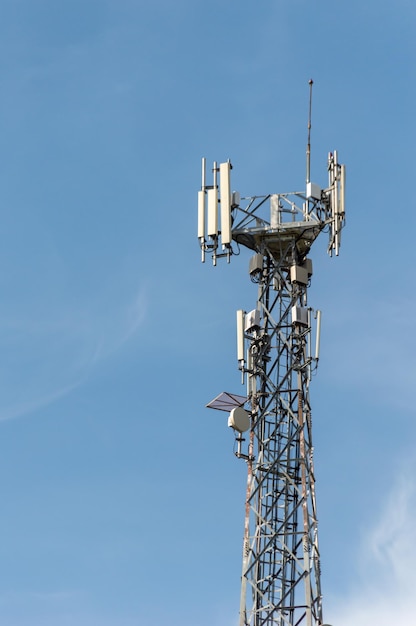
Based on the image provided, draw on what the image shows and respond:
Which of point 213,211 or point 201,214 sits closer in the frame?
point 213,211

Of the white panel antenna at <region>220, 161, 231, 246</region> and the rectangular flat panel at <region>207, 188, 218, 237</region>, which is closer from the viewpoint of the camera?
the white panel antenna at <region>220, 161, 231, 246</region>

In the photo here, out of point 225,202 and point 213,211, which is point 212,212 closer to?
point 213,211

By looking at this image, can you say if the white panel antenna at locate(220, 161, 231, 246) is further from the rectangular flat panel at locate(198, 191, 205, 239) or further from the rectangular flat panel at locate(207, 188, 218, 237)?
the rectangular flat panel at locate(198, 191, 205, 239)

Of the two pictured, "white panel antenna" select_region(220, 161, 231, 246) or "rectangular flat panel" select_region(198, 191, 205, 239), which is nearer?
"white panel antenna" select_region(220, 161, 231, 246)

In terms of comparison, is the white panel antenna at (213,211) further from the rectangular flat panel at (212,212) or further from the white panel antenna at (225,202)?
the white panel antenna at (225,202)

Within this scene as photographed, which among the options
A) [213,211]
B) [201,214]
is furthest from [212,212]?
[201,214]

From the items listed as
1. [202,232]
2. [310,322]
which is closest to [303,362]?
[310,322]

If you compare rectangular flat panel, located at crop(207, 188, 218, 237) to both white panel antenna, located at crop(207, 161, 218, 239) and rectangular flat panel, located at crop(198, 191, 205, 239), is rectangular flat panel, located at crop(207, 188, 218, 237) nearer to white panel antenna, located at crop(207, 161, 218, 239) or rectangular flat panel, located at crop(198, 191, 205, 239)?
white panel antenna, located at crop(207, 161, 218, 239)

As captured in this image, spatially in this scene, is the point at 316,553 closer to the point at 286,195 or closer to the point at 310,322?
the point at 310,322

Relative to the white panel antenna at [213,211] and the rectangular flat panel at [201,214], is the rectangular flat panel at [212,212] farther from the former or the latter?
the rectangular flat panel at [201,214]

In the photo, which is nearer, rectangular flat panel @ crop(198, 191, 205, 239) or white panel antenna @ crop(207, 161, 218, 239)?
white panel antenna @ crop(207, 161, 218, 239)

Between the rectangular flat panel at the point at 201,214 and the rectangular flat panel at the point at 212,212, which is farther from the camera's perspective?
the rectangular flat panel at the point at 201,214

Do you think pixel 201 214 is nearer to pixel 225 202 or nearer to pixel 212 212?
pixel 212 212

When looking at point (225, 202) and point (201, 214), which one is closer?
point (225, 202)
